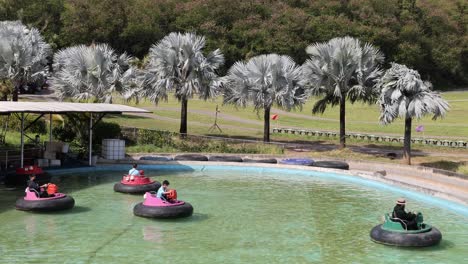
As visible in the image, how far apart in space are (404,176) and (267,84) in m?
13.9

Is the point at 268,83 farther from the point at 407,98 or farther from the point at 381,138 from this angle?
the point at 381,138

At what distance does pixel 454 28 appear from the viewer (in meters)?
123

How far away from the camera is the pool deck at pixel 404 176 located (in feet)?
85.1

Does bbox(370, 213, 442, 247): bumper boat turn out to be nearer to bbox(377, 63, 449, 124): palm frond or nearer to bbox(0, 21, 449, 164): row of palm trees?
bbox(377, 63, 449, 124): palm frond

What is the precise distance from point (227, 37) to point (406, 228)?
3444 inches

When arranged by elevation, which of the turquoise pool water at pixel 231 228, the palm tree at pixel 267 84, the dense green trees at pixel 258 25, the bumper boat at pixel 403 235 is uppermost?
the dense green trees at pixel 258 25

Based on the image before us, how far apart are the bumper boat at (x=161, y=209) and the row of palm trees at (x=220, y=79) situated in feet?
70.1

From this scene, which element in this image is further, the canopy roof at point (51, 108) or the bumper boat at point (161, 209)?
the canopy roof at point (51, 108)

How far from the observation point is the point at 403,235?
17.3 m

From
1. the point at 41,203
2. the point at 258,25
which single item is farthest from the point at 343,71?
the point at 258,25

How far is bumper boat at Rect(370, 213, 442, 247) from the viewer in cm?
1717

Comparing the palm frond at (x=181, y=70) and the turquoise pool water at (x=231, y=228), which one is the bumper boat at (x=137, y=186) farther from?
the palm frond at (x=181, y=70)

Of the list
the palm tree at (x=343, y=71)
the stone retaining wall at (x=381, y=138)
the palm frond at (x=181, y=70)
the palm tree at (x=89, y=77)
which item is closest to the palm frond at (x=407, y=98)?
the palm tree at (x=343, y=71)

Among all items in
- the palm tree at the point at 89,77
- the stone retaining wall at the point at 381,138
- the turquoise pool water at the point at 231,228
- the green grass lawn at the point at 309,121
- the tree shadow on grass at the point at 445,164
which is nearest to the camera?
the turquoise pool water at the point at 231,228
